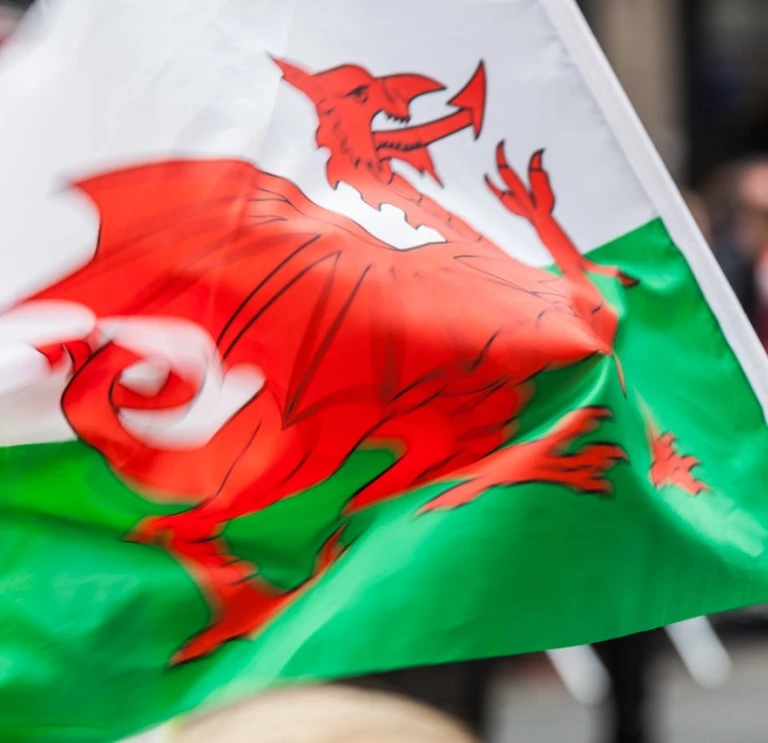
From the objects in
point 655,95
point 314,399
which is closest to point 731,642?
point 655,95

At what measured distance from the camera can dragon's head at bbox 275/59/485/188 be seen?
1958 mm

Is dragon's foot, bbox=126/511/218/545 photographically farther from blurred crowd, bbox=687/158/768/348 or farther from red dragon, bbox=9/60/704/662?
blurred crowd, bbox=687/158/768/348

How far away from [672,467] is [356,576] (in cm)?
61

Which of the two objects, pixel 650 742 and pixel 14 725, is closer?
pixel 14 725

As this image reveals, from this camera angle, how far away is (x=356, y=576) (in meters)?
1.72

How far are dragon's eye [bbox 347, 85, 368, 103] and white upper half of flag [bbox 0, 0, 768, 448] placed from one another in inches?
1.6

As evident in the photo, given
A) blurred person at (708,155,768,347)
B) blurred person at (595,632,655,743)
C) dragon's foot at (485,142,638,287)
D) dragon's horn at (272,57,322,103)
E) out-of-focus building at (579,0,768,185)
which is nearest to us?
dragon's horn at (272,57,322,103)

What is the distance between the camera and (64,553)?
1.65m

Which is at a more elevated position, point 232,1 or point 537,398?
point 232,1

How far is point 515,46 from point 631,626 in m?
1.02

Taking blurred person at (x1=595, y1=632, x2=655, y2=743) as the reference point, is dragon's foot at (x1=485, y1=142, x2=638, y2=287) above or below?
above

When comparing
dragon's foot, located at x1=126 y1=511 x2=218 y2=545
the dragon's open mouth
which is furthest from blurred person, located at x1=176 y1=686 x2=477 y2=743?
the dragon's open mouth

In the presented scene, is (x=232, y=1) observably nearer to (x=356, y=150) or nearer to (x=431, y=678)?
(x=356, y=150)

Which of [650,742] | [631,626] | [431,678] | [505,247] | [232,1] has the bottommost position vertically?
[650,742]
